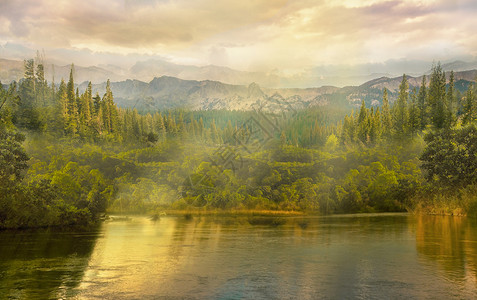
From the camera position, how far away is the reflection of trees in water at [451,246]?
110 feet

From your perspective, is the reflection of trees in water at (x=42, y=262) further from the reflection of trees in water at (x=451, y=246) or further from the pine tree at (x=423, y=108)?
the pine tree at (x=423, y=108)

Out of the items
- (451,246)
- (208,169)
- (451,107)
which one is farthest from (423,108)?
(451,246)

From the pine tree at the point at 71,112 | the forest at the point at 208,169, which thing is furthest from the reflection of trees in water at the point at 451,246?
the pine tree at the point at 71,112

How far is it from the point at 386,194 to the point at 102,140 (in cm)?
11980

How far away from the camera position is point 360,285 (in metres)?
29.6

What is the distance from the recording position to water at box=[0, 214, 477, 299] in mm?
27906

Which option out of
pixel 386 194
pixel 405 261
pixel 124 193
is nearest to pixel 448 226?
pixel 405 261

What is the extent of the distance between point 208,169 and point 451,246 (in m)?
94.9

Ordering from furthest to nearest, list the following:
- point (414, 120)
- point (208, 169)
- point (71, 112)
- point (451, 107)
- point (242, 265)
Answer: point (71, 112) < point (414, 120) < point (451, 107) < point (208, 169) < point (242, 265)

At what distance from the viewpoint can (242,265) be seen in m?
36.8

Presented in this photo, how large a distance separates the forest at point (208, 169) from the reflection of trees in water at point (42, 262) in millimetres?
10043

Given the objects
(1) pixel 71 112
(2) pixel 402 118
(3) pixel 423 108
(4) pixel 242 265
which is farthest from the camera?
(2) pixel 402 118

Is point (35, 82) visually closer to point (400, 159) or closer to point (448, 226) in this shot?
point (400, 159)

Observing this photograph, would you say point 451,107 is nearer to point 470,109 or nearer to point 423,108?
point 423,108
